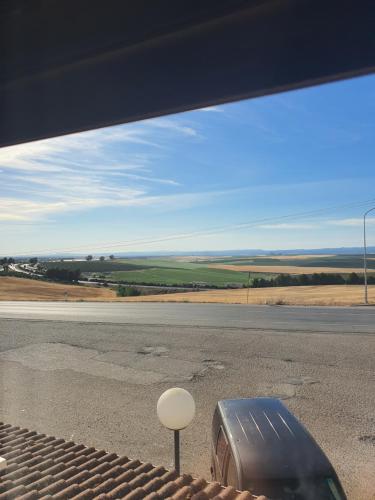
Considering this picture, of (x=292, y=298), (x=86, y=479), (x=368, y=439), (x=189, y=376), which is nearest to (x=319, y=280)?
(x=292, y=298)

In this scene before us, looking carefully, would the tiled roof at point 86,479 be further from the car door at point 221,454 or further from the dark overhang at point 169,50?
the dark overhang at point 169,50

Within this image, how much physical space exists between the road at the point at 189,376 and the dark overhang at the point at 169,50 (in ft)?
22.3

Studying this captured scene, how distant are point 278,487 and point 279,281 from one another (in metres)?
58.8

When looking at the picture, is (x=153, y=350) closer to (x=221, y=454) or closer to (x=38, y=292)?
(x=221, y=454)

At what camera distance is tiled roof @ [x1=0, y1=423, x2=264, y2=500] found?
14.1ft

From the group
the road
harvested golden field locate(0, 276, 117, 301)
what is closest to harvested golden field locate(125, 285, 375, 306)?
the road

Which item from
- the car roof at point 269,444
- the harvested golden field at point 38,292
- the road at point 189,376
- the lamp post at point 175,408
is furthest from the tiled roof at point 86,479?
the harvested golden field at point 38,292

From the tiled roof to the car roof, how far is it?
426 mm

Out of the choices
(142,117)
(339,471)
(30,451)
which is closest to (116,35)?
(142,117)

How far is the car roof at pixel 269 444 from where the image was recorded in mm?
4434

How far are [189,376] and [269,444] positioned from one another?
368 inches

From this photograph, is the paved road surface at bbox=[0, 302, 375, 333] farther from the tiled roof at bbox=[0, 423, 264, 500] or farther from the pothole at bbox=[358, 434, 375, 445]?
the tiled roof at bbox=[0, 423, 264, 500]

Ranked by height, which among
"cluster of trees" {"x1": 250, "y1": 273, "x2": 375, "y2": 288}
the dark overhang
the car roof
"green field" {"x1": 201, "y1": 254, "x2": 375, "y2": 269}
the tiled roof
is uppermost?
the dark overhang

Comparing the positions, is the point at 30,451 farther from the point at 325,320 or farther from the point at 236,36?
the point at 325,320
